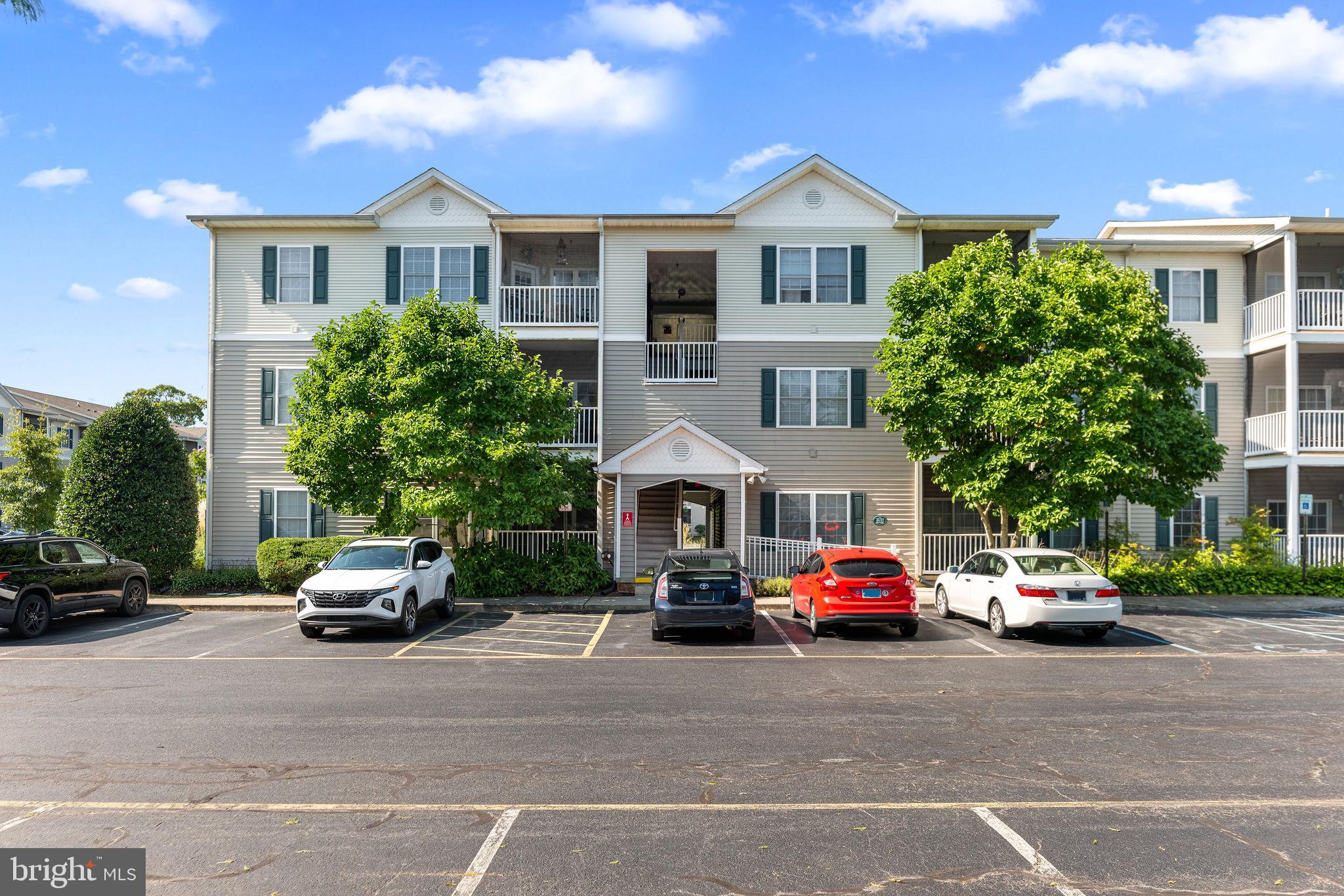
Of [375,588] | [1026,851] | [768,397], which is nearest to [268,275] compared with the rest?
[375,588]

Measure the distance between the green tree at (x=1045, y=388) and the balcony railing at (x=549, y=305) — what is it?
8.13 metres

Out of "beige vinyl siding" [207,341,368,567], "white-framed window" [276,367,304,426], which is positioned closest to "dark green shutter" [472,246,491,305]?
"beige vinyl siding" [207,341,368,567]

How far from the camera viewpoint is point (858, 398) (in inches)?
840

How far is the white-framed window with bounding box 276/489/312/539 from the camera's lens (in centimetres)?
2156

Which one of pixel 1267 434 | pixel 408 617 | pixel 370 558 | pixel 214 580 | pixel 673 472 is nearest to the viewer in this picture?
pixel 408 617

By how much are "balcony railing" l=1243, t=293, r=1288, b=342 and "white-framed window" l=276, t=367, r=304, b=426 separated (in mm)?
26093

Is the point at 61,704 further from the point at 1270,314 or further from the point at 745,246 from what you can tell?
the point at 1270,314

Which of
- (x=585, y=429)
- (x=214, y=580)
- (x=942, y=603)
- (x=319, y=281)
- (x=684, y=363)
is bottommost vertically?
(x=214, y=580)

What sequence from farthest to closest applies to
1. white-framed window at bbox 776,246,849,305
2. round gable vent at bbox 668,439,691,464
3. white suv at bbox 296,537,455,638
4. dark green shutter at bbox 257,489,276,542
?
1. white-framed window at bbox 776,246,849,305
2. dark green shutter at bbox 257,489,276,542
3. round gable vent at bbox 668,439,691,464
4. white suv at bbox 296,537,455,638

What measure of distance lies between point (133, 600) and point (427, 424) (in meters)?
7.08

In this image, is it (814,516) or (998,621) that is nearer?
(998,621)

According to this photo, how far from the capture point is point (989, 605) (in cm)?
1411

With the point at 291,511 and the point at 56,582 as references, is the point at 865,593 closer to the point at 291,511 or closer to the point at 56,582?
the point at 56,582

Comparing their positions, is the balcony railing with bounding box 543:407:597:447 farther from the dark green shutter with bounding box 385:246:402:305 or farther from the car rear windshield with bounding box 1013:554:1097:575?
the car rear windshield with bounding box 1013:554:1097:575
